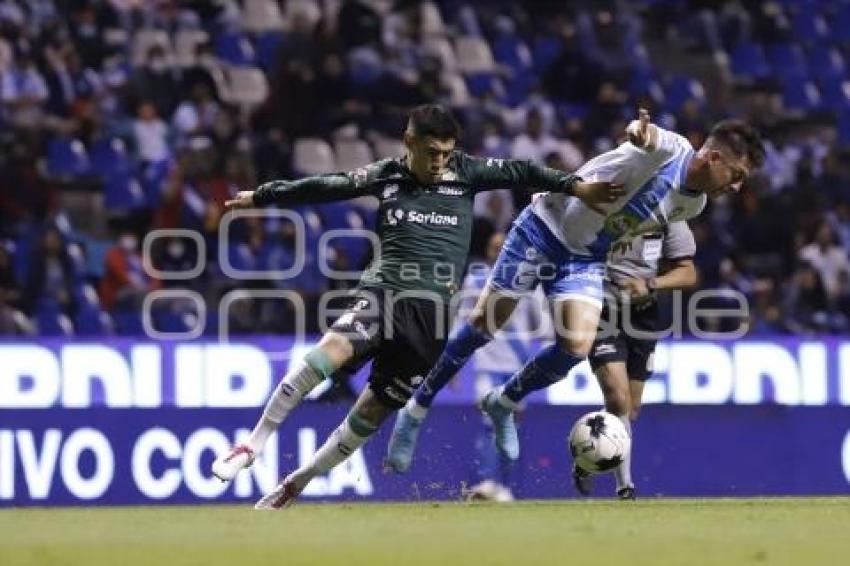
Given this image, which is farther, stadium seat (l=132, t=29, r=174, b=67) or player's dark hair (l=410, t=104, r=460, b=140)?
stadium seat (l=132, t=29, r=174, b=67)

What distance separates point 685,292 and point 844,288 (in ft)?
8.35

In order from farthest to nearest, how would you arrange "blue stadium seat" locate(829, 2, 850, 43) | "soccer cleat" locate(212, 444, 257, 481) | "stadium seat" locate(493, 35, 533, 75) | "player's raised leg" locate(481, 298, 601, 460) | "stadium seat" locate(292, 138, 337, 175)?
"blue stadium seat" locate(829, 2, 850, 43) → "stadium seat" locate(493, 35, 533, 75) → "stadium seat" locate(292, 138, 337, 175) → "player's raised leg" locate(481, 298, 601, 460) → "soccer cleat" locate(212, 444, 257, 481)

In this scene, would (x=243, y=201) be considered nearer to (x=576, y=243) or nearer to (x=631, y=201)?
(x=576, y=243)

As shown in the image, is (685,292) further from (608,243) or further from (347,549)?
(347,549)

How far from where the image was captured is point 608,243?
12.5 m

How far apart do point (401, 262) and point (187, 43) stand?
440 inches

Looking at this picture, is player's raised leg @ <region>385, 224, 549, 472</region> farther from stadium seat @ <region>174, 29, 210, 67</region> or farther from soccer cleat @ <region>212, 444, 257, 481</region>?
stadium seat @ <region>174, 29, 210, 67</region>

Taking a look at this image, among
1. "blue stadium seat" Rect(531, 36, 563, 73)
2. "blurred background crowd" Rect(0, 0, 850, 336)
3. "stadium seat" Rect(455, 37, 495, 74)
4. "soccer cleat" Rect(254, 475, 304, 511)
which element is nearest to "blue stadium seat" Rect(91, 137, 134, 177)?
"blurred background crowd" Rect(0, 0, 850, 336)

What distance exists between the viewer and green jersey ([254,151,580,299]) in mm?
12039

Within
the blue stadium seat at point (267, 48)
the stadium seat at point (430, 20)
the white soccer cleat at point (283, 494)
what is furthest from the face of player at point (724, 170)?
the stadium seat at point (430, 20)

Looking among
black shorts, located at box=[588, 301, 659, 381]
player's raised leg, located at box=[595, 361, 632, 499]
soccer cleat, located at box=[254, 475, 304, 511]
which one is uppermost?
black shorts, located at box=[588, 301, 659, 381]

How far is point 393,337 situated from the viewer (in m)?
12.0

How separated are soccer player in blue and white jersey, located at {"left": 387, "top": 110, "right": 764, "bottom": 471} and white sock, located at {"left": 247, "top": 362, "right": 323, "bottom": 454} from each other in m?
0.89

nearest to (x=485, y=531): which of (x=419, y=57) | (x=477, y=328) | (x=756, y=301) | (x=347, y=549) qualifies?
(x=347, y=549)
